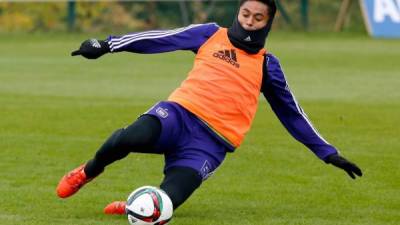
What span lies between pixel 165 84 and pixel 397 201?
11.1 meters

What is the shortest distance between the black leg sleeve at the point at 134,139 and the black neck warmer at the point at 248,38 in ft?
2.79

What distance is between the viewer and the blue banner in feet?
106

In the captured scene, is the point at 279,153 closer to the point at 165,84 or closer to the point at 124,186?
the point at 124,186

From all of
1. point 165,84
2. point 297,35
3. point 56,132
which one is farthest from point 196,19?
point 56,132

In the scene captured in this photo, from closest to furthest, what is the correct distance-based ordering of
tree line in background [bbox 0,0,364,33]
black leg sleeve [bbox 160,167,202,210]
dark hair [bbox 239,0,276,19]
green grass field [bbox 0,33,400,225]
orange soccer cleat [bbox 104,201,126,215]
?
1. black leg sleeve [bbox 160,167,202,210]
2. dark hair [bbox 239,0,276,19]
3. orange soccer cleat [bbox 104,201,126,215]
4. green grass field [bbox 0,33,400,225]
5. tree line in background [bbox 0,0,364,33]

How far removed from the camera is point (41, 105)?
52.6 feet

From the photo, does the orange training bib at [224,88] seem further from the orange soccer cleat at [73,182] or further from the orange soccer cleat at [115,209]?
the orange soccer cleat at [115,209]

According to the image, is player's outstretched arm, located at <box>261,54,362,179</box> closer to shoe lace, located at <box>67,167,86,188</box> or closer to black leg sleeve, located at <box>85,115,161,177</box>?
black leg sleeve, located at <box>85,115,161,177</box>

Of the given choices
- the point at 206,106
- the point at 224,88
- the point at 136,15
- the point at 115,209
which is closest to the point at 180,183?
the point at 206,106

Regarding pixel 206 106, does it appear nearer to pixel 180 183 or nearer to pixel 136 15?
pixel 180 183

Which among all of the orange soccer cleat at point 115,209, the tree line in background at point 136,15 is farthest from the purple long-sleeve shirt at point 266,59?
the tree line in background at point 136,15

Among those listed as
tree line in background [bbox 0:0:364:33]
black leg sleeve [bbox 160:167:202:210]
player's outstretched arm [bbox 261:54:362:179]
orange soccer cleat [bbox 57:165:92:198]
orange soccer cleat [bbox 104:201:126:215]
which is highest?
player's outstretched arm [bbox 261:54:362:179]

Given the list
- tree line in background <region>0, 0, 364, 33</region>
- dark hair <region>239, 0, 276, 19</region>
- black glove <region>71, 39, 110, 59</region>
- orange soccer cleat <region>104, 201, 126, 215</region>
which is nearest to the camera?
black glove <region>71, 39, 110, 59</region>

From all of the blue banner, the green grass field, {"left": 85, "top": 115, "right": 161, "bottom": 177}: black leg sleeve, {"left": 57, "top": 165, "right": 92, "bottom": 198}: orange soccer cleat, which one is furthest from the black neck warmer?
the blue banner
